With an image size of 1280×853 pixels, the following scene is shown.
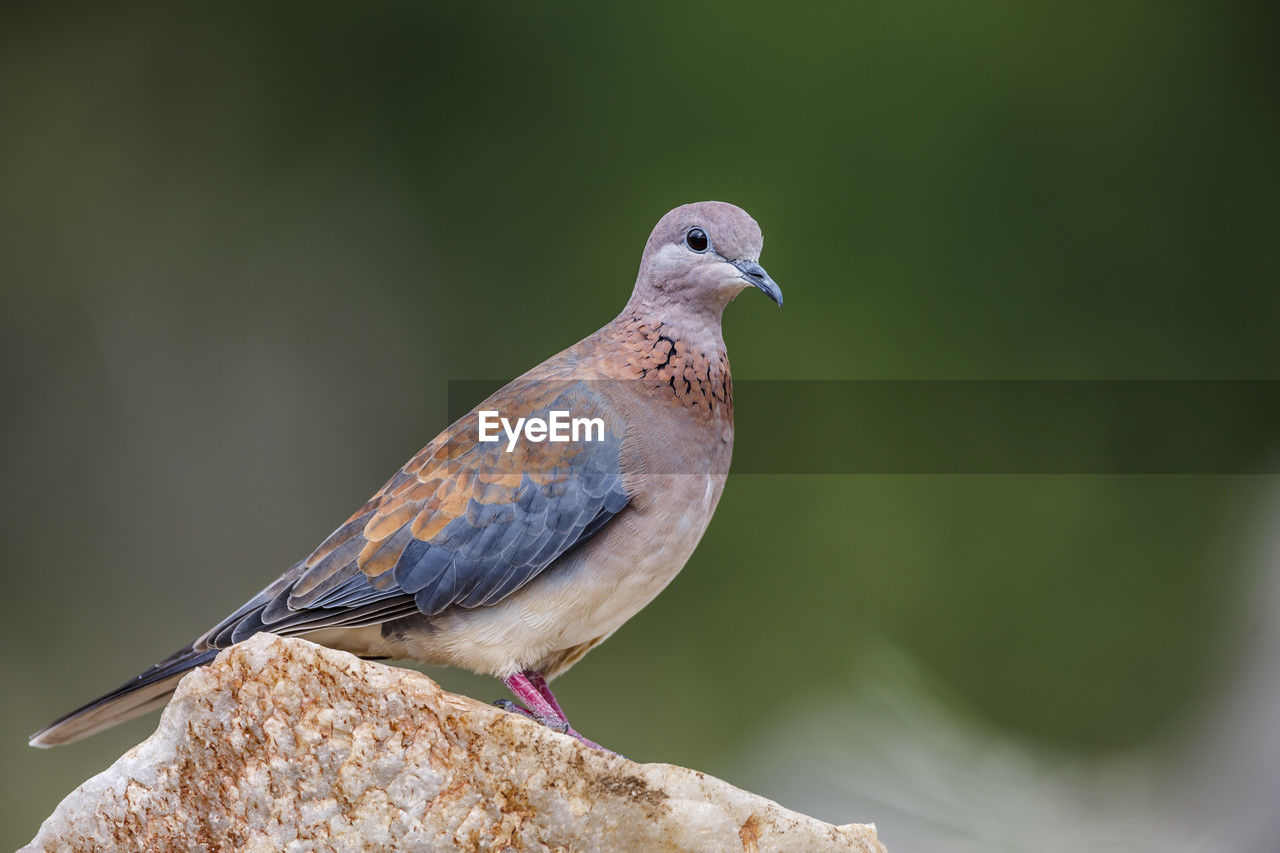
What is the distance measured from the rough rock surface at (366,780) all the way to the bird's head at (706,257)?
105 cm

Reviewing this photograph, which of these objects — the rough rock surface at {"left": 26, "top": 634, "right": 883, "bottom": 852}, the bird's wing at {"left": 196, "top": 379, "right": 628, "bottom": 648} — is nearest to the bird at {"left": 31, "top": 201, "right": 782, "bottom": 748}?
the bird's wing at {"left": 196, "top": 379, "right": 628, "bottom": 648}

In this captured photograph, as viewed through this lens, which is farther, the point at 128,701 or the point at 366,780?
the point at 128,701

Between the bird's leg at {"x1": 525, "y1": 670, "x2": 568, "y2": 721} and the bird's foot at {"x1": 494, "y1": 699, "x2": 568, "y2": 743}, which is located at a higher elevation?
the bird's leg at {"x1": 525, "y1": 670, "x2": 568, "y2": 721}

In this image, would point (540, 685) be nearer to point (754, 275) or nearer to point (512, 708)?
point (512, 708)

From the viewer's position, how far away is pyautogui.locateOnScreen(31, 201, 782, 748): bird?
2.73 metres

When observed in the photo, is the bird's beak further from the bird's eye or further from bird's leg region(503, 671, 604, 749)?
bird's leg region(503, 671, 604, 749)

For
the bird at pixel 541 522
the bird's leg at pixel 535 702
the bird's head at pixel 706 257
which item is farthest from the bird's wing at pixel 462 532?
the bird's head at pixel 706 257

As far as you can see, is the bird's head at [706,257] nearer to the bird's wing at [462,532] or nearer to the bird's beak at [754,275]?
the bird's beak at [754,275]

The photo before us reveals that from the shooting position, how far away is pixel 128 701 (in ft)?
9.10

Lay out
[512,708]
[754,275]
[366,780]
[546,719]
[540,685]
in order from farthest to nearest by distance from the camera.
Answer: [540,685] < [754,275] < [546,719] < [512,708] < [366,780]

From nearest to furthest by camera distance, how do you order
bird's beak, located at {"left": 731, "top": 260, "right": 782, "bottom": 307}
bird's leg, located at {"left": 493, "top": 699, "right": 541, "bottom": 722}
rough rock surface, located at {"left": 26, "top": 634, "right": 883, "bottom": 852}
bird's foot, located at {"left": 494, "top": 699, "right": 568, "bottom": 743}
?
rough rock surface, located at {"left": 26, "top": 634, "right": 883, "bottom": 852} → bird's leg, located at {"left": 493, "top": 699, "right": 541, "bottom": 722} → bird's foot, located at {"left": 494, "top": 699, "right": 568, "bottom": 743} → bird's beak, located at {"left": 731, "top": 260, "right": 782, "bottom": 307}

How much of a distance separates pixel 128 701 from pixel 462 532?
0.79m

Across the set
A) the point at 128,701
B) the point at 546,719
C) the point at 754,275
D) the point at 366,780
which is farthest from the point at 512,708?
the point at 754,275

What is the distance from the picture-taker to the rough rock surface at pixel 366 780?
2346mm
